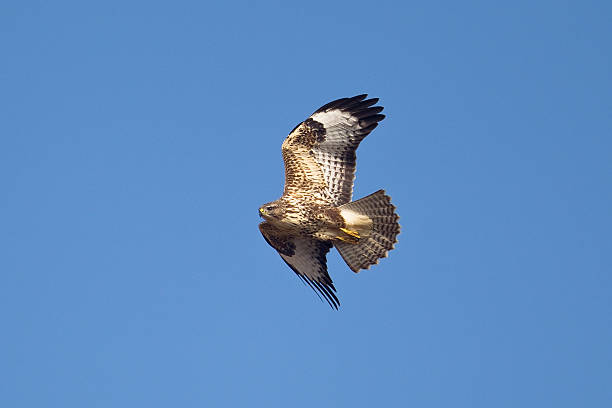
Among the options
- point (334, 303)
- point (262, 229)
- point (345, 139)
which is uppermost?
point (345, 139)

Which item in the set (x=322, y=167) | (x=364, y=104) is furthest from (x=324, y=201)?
(x=364, y=104)

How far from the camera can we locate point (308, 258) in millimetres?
15055

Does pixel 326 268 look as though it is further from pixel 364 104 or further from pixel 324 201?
pixel 364 104

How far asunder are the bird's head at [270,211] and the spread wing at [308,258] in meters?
0.90

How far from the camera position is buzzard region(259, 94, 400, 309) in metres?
14.2

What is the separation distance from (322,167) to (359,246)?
1.27 meters

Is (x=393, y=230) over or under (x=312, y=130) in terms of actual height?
under

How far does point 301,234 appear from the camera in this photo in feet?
47.5

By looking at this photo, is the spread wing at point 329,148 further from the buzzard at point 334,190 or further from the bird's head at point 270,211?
the bird's head at point 270,211

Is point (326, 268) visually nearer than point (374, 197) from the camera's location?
No

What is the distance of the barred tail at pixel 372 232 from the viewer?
14188 mm

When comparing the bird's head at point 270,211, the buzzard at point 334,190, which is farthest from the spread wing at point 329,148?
the bird's head at point 270,211

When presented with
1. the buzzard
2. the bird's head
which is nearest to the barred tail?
the buzzard

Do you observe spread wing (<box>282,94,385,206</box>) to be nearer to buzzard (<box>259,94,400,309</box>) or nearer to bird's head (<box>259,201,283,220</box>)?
buzzard (<box>259,94,400,309</box>)
